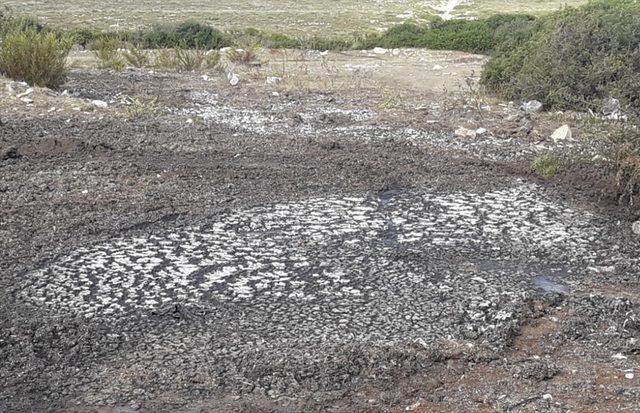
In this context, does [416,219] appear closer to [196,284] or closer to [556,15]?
[196,284]

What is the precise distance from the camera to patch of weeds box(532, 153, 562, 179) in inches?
314

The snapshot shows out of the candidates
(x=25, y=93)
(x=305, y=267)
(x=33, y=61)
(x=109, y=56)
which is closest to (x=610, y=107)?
(x=305, y=267)

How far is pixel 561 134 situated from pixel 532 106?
1738mm

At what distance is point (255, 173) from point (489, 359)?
3931 mm

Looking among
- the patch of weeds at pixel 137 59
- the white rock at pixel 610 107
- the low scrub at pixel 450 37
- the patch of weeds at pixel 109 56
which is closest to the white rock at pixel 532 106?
the white rock at pixel 610 107

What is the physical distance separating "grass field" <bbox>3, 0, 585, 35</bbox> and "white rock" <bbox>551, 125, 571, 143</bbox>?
69.1 ft

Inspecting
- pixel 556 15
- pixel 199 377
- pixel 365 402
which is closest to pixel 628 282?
pixel 365 402

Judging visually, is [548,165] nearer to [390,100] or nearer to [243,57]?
[390,100]

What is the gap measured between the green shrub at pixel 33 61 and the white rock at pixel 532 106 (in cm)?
628

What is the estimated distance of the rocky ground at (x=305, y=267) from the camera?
14.1 ft

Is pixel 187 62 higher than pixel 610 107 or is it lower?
lower

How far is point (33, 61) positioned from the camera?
12078mm

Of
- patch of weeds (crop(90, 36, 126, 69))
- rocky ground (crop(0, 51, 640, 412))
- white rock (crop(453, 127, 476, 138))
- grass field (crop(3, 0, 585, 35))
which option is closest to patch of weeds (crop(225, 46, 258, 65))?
patch of weeds (crop(90, 36, 126, 69))

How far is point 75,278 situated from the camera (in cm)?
549
